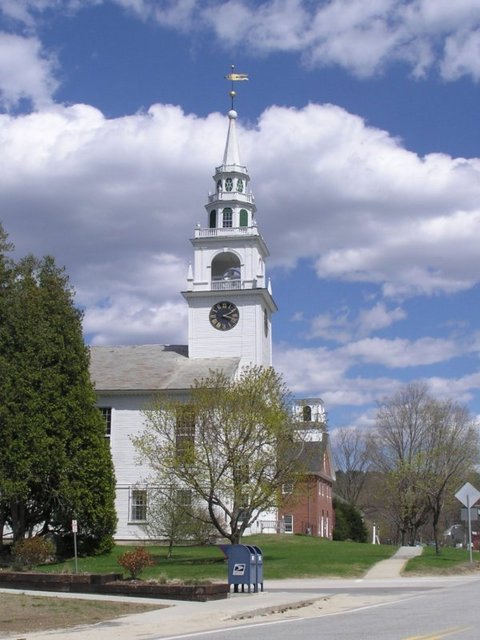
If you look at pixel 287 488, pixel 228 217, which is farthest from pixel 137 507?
pixel 228 217

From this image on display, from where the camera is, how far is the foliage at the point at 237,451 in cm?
3447

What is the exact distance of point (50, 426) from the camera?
36.3 m

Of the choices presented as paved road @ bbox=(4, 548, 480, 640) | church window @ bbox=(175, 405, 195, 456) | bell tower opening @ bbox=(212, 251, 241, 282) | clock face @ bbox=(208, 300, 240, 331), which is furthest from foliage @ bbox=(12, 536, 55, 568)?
bell tower opening @ bbox=(212, 251, 241, 282)

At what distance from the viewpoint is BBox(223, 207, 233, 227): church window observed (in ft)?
177

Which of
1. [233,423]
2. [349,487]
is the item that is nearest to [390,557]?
[233,423]

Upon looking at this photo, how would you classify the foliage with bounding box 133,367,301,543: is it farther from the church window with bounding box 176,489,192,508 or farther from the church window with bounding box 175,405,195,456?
the church window with bounding box 176,489,192,508

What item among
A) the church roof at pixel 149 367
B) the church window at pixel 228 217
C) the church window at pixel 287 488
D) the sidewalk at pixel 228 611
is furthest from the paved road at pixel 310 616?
the church window at pixel 228 217

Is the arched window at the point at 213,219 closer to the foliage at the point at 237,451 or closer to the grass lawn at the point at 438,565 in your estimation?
the foliage at the point at 237,451

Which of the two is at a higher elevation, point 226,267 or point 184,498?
point 226,267

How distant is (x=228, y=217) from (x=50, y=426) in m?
22.2

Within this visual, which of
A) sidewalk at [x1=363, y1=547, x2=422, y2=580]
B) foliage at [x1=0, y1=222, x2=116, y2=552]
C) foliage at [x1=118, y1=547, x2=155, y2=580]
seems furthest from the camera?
foliage at [x1=0, y1=222, x2=116, y2=552]

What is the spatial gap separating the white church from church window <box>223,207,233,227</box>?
6 centimetres

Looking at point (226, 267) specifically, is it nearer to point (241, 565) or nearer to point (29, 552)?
point (29, 552)

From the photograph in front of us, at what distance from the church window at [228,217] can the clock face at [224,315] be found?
17.5ft
